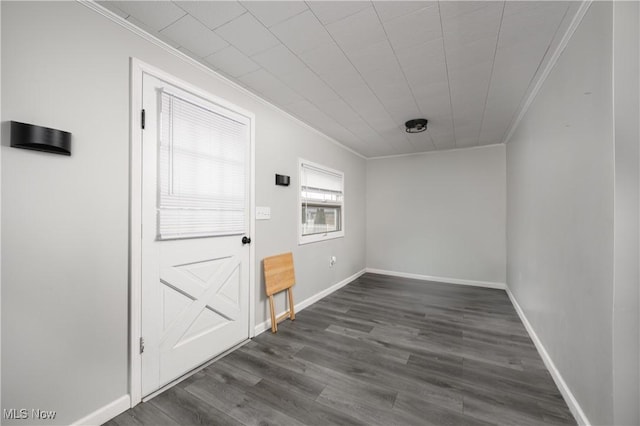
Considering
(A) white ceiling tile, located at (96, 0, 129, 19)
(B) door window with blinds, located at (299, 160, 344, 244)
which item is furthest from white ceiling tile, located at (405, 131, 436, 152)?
(A) white ceiling tile, located at (96, 0, 129, 19)

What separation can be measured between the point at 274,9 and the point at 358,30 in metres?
0.59

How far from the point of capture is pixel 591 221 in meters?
1.46

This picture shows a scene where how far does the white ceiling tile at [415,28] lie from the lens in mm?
1636

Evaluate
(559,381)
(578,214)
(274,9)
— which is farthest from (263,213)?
(559,381)

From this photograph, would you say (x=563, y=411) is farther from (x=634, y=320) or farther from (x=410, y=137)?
(x=410, y=137)

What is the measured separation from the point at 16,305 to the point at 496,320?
4385mm

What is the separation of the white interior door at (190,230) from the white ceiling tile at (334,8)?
126cm

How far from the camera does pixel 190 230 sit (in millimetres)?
2150

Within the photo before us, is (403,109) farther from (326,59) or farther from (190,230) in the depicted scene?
(190,230)

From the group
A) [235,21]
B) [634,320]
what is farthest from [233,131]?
[634,320]

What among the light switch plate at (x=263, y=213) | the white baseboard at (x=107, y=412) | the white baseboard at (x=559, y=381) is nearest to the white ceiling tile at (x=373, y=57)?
the light switch plate at (x=263, y=213)

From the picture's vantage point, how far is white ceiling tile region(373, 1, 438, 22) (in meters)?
1.54

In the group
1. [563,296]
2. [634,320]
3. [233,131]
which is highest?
[233,131]

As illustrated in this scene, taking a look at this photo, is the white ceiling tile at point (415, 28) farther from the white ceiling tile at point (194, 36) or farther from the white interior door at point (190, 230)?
the white interior door at point (190, 230)
